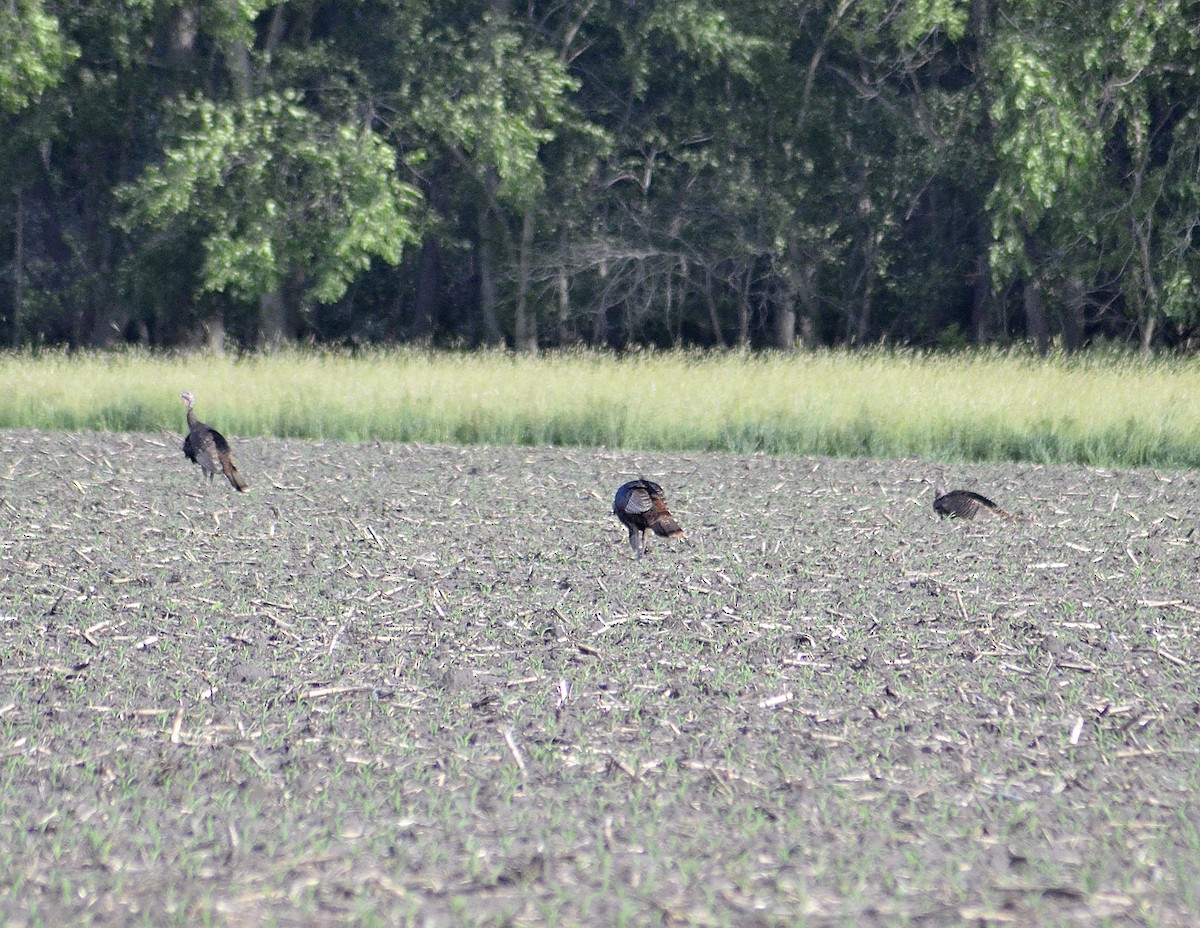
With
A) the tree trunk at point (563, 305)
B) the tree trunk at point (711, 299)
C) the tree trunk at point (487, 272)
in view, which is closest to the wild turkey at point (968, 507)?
the tree trunk at point (711, 299)

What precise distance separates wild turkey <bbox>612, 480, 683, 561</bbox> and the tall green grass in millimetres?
4795

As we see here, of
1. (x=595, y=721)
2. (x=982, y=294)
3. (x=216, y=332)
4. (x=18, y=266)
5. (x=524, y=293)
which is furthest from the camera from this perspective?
(x=18, y=266)

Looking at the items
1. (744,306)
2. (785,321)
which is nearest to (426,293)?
(744,306)

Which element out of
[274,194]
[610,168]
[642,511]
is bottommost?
[642,511]

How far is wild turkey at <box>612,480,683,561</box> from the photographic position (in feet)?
21.3

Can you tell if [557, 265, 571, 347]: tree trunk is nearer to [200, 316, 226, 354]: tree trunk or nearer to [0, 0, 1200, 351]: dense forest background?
[0, 0, 1200, 351]: dense forest background

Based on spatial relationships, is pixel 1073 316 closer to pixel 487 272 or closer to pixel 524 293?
pixel 524 293

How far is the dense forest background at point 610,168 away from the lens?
17.9 metres

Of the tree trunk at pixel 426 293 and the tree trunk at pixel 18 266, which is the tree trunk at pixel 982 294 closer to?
the tree trunk at pixel 426 293

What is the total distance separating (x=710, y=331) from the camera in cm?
2583

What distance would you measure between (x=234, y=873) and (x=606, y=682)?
167cm

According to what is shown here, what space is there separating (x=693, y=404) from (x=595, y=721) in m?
8.15

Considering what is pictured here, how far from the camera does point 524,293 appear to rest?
23.0 metres

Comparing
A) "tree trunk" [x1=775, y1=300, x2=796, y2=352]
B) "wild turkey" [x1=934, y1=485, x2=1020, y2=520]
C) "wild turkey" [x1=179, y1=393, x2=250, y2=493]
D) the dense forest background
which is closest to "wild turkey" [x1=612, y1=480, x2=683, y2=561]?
"wild turkey" [x1=934, y1=485, x2=1020, y2=520]
